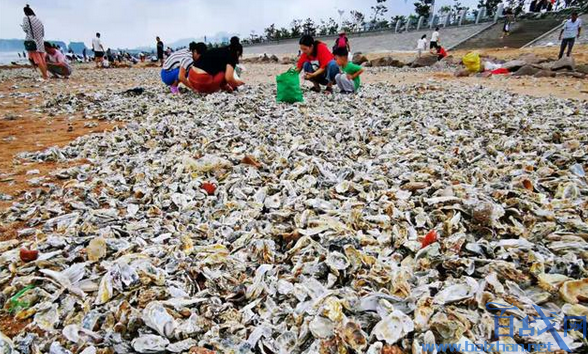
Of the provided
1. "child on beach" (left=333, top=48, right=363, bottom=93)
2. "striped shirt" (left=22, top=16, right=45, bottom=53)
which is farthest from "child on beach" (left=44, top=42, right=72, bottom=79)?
"child on beach" (left=333, top=48, right=363, bottom=93)

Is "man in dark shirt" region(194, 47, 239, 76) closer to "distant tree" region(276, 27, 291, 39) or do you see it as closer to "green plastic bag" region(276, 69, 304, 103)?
"green plastic bag" region(276, 69, 304, 103)

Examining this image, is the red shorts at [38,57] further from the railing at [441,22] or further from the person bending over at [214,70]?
the railing at [441,22]

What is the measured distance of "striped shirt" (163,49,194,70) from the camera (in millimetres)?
8938

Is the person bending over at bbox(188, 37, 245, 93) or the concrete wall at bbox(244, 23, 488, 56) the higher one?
the concrete wall at bbox(244, 23, 488, 56)

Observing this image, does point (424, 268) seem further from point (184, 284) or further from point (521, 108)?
point (521, 108)

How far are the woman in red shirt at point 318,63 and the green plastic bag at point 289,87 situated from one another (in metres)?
1.29

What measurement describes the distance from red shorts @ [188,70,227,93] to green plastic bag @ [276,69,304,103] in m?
2.03

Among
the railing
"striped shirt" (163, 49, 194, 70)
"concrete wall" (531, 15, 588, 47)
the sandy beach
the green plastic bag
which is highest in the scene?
the railing

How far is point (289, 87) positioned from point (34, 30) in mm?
10416

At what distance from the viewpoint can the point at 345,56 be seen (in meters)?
9.68

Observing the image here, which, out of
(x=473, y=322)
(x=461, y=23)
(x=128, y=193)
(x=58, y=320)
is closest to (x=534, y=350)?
(x=473, y=322)

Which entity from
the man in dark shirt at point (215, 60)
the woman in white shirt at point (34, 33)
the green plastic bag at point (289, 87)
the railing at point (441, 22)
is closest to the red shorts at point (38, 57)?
the woman in white shirt at point (34, 33)

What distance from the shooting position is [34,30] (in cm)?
1162

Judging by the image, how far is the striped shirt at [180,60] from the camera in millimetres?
8938
